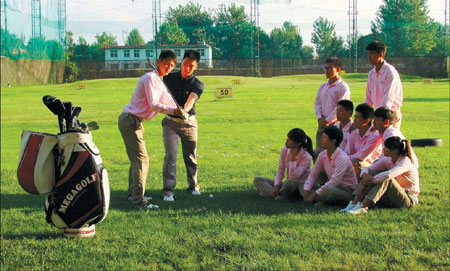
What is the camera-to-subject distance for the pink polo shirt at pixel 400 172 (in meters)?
6.20

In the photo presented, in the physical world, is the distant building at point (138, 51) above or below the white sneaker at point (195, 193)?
above

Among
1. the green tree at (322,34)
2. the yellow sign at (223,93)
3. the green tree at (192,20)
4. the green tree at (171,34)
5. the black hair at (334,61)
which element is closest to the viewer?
the green tree at (192,20)

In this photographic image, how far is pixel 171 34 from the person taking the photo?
3797 mm

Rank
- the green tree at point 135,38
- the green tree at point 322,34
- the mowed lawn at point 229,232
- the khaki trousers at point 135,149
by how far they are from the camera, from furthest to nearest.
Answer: the khaki trousers at point 135,149, the green tree at point 322,34, the mowed lawn at point 229,232, the green tree at point 135,38

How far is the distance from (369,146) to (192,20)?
170 inches

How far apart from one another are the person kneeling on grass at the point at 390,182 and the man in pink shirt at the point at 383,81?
87 centimetres

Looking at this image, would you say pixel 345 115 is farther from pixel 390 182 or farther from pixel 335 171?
pixel 390 182

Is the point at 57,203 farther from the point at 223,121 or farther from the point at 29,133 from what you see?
the point at 223,121

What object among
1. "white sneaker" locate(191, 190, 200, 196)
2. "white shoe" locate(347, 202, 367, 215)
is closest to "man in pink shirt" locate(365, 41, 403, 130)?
"white shoe" locate(347, 202, 367, 215)

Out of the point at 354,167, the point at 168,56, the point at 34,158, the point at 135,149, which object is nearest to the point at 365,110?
the point at 354,167

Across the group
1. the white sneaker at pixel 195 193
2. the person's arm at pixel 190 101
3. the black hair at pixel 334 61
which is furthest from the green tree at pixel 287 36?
the white sneaker at pixel 195 193

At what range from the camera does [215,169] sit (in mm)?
10281

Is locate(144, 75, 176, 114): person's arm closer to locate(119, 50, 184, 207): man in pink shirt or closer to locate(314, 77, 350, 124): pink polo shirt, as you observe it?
locate(119, 50, 184, 207): man in pink shirt

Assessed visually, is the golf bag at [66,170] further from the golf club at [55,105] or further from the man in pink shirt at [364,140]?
the man in pink shirt at [364,140]
